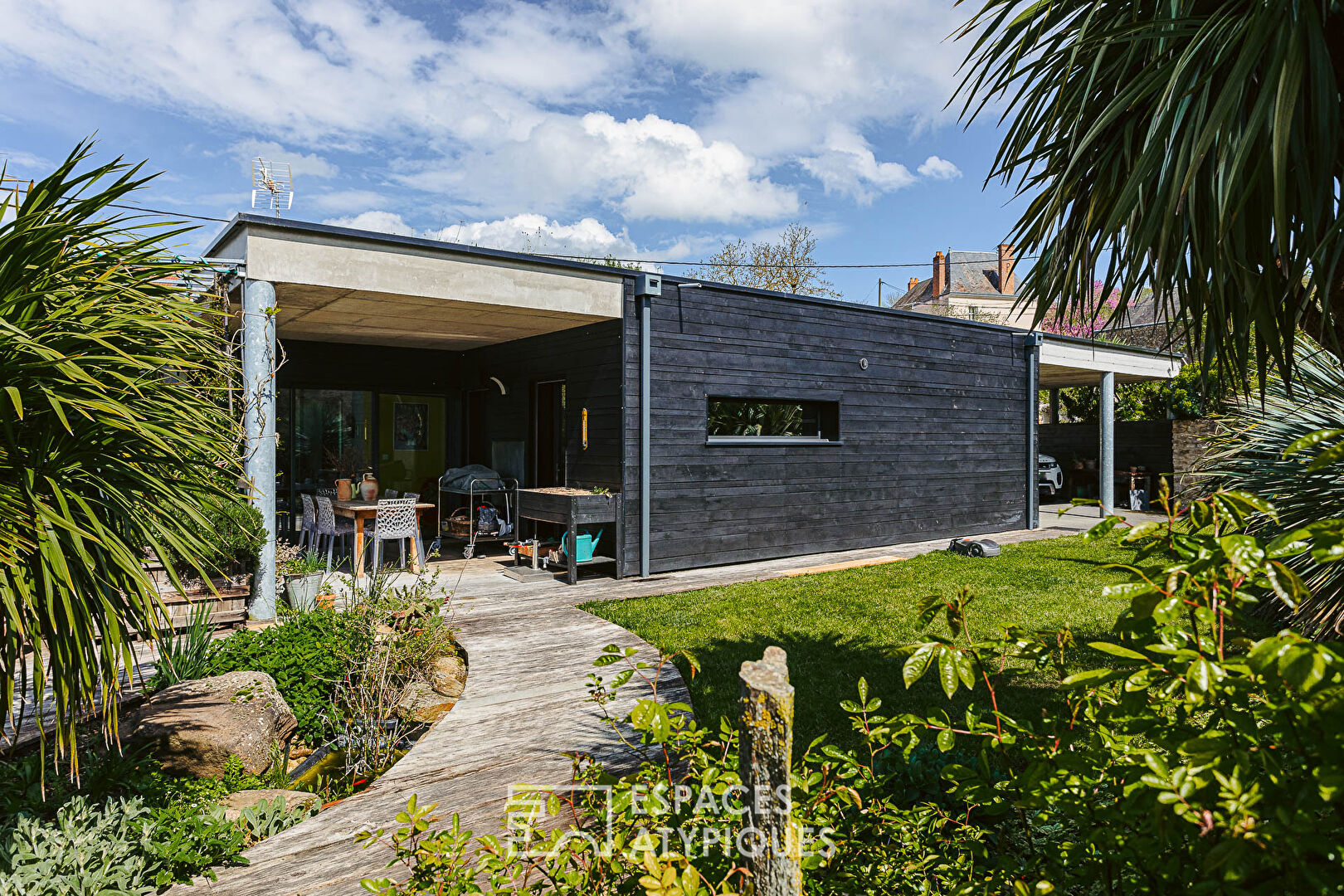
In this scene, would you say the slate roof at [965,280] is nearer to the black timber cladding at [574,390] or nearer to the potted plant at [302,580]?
the black timber cladding at [574,390]

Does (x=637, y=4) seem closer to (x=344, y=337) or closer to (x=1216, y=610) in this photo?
(x=344, y=337)

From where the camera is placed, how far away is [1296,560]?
150 inches

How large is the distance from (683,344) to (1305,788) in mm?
7194

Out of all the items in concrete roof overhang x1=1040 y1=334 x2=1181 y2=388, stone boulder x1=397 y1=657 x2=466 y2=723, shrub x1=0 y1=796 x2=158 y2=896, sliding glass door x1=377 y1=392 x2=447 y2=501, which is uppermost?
concrete roof overhang x1=1040 y1=334 x2=1181 y2=388

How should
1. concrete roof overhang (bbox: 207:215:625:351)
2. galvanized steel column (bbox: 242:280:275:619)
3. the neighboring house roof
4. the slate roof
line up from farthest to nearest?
1. the slate roof
2. the neighboring house roof
3. concrete roof overhang (bbox: 207:215:625:351)
4. galvanized steel column (bbox: 242:280:275:619)

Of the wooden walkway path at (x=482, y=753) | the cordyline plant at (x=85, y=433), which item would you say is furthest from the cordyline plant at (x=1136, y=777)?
the cordyline plant at (x=85, y=433)

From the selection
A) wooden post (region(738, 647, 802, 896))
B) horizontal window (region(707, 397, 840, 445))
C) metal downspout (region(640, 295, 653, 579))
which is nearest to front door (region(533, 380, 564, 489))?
metal downspout (region(640, 295, 653, 579))

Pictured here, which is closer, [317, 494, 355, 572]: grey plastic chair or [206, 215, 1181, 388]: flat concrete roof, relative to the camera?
[206, 215, 1181, 388]: flat concrete roof


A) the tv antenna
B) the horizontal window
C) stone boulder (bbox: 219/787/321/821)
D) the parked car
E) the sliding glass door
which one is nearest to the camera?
stone boulder (bbox: 219/787/321/821)

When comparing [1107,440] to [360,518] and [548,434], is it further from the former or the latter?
[360,518]

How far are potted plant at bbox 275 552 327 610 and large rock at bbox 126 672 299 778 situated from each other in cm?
202

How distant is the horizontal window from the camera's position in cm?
910

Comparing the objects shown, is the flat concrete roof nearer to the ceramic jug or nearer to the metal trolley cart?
the ceramic jug

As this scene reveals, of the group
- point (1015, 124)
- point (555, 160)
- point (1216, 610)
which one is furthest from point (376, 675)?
point (555, 160)
